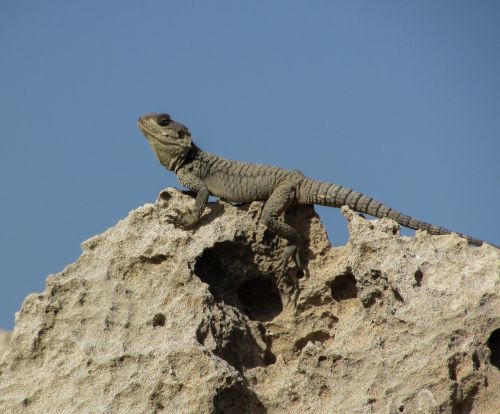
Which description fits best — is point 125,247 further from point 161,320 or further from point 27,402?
point 27,402

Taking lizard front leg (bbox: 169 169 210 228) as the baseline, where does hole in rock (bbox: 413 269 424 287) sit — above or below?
below

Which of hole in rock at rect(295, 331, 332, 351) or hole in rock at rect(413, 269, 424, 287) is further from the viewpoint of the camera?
hole in rock at rect(295, 331, 332, 351)

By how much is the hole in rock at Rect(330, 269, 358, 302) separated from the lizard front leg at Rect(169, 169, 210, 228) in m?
1.62

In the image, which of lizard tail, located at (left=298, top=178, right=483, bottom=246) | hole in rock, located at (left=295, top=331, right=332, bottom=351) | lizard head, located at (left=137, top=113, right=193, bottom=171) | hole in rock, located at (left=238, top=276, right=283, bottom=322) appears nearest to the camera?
hole in rock, located at (left=295, top=331, right=332, bottom=351)

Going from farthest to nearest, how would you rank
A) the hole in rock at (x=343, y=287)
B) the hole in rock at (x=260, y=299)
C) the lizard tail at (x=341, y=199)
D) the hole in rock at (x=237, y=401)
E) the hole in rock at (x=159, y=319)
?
1. the lizard tail at (x=341, y=199)
2. the hole in rock at (x=260, y=299)
3. the hole in rock at (x=343, y=287)
4. the hole in rock at (x=159, y=319)
5. the hole in rock at (x=237, y=401)

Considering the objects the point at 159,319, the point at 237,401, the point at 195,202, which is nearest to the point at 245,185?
the point at 195,202

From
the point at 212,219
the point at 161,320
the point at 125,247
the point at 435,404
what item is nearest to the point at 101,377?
the point at 161,320

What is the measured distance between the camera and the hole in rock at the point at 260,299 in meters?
9.92

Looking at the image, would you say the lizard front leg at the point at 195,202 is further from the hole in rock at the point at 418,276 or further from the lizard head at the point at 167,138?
the hole in rock at the point at 418,276

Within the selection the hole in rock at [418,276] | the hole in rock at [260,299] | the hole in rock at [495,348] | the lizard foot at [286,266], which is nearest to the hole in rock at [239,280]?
the hole in rock at [260,299]

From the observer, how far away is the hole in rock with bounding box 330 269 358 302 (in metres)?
9.60

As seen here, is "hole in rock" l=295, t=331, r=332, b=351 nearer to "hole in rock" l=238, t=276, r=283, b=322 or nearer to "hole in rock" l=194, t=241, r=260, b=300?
"hole in rock" l=238, t=276, r=283, b=322

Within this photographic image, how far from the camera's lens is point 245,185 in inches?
421

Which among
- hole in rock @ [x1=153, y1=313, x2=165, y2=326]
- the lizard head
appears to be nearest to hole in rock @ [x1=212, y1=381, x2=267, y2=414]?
hole in rock @ [x1=153, y1=313, x2=165, y2=326]
